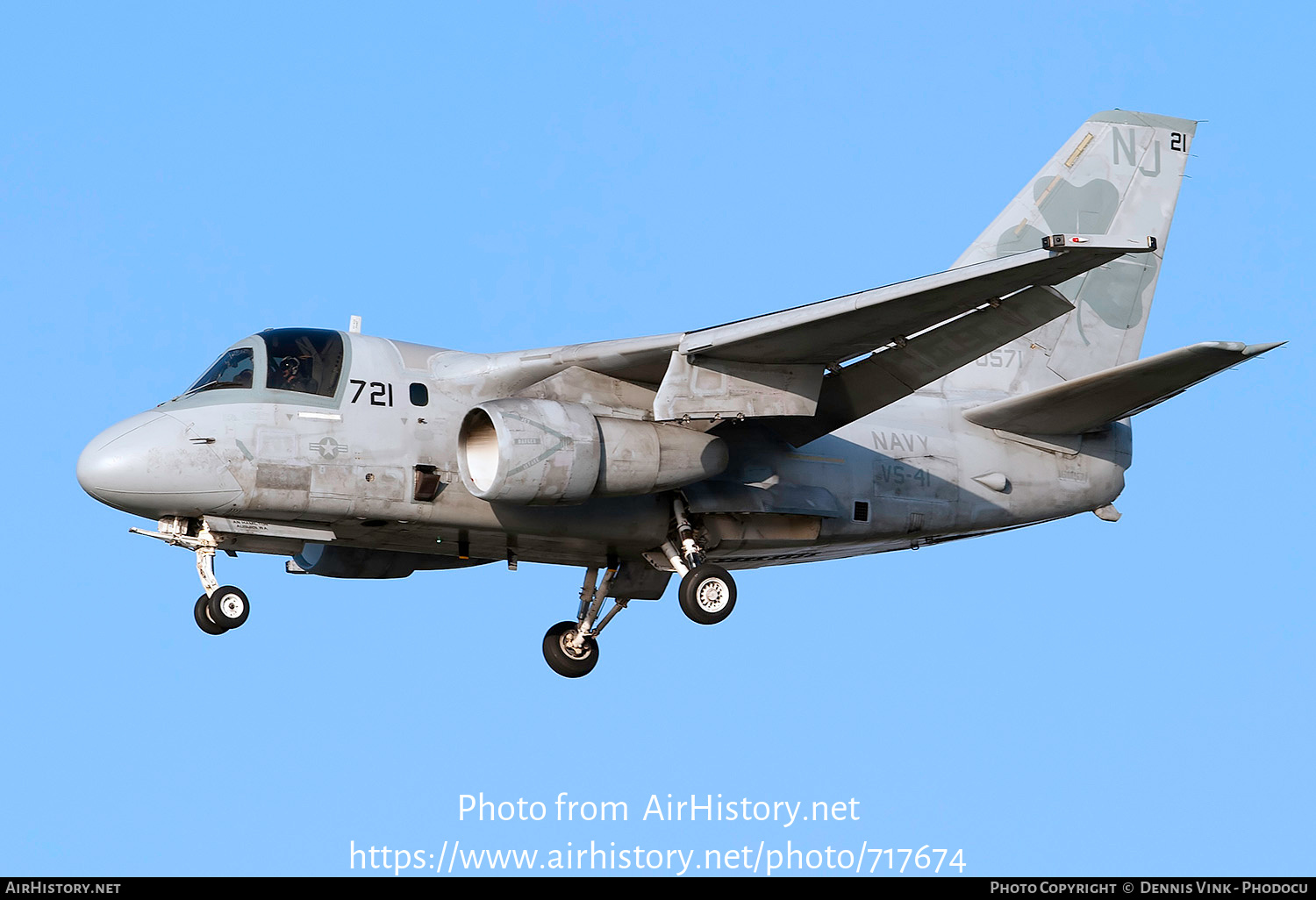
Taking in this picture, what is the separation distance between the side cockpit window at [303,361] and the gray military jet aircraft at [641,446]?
0.03 metres

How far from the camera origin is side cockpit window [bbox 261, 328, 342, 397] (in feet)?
66.4

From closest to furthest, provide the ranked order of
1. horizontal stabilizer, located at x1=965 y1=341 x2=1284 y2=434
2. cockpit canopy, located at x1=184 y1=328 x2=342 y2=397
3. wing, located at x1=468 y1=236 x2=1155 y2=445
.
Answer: wing, located at x1=468 y1=236 x2=1155 y2=445, cockpit canopy, located at x1=184 y1=328 x2=342 y2=397, horizontal stabilizer, located at x1=965 y1=341 x2=1284 y2=434

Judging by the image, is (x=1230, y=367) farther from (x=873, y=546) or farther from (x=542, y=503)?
(x=542, y=503)

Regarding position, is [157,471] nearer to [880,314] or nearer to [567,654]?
[567,654]

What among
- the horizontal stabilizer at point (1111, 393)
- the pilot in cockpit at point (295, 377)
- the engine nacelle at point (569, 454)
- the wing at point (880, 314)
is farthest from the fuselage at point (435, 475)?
the wing at point (880, 314)

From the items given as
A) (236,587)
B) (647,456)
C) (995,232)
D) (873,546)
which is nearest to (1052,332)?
(995,232)

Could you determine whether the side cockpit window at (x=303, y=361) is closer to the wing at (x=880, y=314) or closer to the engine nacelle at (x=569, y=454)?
the engine nacelle at (x=569, y=454)

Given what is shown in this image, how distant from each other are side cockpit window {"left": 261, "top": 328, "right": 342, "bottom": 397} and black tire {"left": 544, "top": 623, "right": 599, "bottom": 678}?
5.28 meters

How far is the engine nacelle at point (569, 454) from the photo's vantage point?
19.4m

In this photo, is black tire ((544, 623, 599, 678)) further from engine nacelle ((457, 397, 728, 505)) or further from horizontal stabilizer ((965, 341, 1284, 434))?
horizontal stabilizer ((965, 341, 1284, 434))

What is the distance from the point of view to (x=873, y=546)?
78.1ft

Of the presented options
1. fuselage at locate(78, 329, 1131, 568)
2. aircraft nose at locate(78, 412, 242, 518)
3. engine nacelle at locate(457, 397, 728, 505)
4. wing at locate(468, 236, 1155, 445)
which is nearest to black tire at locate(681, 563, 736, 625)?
fuselage at locate(78, 329, 1131, 568)

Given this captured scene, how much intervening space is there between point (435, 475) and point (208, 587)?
2.91 meters
